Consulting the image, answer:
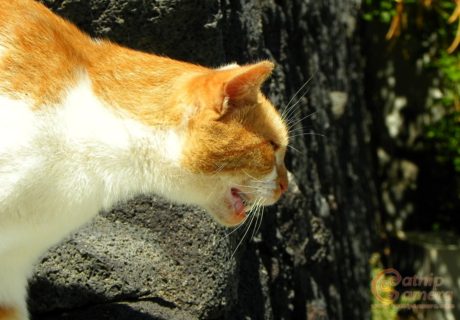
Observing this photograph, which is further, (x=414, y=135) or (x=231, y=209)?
(x=414, y=135)

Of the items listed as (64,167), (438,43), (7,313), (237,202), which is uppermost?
(438,43)

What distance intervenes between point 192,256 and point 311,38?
181 cm

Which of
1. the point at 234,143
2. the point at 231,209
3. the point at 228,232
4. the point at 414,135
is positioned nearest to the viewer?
the point at 234,143

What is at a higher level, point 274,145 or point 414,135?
point 414,135

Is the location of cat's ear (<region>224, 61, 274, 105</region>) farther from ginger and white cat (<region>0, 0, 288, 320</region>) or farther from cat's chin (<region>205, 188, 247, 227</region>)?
cat's chin (<region>205, 188, 247, 227</region>)

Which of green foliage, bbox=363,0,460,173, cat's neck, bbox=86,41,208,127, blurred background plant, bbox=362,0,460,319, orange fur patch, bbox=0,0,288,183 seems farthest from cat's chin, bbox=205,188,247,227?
blurred background plant, bbox=362,0,460,319

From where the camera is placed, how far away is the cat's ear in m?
2.17

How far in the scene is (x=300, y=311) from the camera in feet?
11.5

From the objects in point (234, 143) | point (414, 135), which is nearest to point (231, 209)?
point (234, 143)

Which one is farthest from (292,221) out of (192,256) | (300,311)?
(192,256)

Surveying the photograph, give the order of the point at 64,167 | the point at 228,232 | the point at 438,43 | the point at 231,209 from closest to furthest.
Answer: the point at 64,167, the point at 231,209, the point at 228,232, the point at 438,43

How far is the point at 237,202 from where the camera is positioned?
2.40m

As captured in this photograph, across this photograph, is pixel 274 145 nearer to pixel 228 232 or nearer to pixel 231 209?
pixel 231 209

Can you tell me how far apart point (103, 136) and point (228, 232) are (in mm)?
764
